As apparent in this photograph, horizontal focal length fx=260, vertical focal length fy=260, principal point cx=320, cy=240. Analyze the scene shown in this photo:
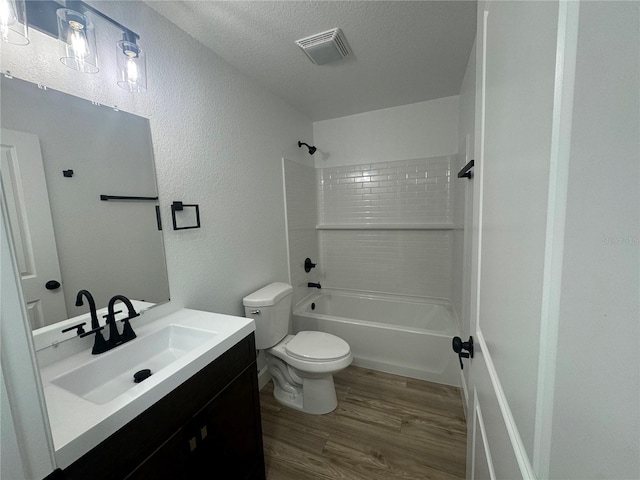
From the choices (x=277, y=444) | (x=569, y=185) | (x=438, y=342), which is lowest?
(x=277, y=444)

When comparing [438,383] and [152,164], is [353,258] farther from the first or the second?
[152,164]

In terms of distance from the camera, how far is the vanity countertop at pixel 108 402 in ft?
2.07

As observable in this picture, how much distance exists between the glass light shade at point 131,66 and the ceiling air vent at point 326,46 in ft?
2.76

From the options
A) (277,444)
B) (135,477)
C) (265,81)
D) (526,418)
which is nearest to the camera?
(526,418)

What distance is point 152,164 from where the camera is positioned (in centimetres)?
130

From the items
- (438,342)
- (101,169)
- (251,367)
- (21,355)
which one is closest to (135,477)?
(251,367)

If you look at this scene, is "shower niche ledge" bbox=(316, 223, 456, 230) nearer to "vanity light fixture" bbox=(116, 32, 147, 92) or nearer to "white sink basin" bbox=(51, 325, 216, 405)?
"white sink basin" bbox=(51, 325, 216, 405)

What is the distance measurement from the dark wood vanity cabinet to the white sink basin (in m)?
0.20

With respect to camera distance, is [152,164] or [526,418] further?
[152,164]

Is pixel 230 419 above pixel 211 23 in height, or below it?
below

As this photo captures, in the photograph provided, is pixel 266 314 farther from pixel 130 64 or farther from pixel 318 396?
pixel 130 64

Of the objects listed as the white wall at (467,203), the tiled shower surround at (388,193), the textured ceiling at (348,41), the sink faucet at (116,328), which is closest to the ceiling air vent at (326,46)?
the textured ceiling at (348,41)

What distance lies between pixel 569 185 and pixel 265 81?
2164 mm

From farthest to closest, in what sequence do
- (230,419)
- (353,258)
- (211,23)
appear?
1. (353,258)
2. (211,23)
3. (230,419)
